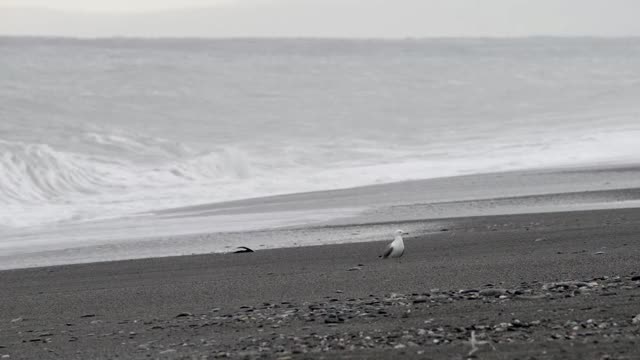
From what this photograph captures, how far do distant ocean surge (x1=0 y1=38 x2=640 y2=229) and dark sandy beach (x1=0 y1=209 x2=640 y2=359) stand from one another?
6273mm

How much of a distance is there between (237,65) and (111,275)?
56.1 meters

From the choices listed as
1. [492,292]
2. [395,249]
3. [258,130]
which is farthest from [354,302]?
[258,130]

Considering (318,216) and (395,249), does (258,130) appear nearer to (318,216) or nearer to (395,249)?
(318,216)

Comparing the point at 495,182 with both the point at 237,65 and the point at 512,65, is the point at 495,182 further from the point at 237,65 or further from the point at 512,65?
the point at 512,65

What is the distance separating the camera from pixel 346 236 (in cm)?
1170

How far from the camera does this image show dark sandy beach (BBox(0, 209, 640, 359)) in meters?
5.65

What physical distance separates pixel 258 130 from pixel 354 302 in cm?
2486

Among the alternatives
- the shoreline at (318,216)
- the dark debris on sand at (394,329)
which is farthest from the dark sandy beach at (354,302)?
the shoreline at (318,216)

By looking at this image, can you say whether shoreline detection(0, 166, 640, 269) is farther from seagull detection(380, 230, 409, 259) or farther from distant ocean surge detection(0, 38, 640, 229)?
seagull detection(380, 230, 409, 259)

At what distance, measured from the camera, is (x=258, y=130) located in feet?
105

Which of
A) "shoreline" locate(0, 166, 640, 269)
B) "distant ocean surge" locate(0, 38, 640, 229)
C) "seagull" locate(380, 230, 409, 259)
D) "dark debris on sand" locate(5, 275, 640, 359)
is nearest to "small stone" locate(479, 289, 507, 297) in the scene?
"dark debris on sand" locate(5, 275, 640, 359)

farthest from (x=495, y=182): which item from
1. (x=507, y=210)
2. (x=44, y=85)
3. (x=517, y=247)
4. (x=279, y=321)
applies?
(x=44, y=85)

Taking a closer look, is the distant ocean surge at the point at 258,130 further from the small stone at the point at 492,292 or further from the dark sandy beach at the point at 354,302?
the small stone at the point at 492,292

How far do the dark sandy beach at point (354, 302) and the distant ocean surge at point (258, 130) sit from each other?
20.6 feet
